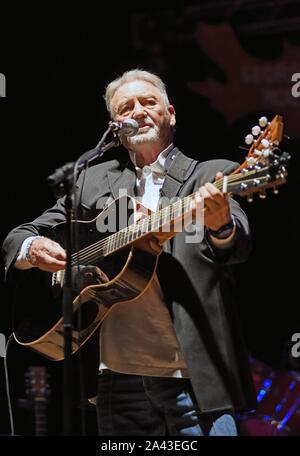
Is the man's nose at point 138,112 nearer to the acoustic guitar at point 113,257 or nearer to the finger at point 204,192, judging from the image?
the acoustic guitar at point 113,257

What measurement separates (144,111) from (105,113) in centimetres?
226

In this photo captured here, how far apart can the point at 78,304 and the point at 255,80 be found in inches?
121

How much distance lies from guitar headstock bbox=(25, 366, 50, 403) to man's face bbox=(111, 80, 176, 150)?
1.91 meters

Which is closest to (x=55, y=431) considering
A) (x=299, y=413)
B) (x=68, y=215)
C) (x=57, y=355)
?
(x=299, y=413)

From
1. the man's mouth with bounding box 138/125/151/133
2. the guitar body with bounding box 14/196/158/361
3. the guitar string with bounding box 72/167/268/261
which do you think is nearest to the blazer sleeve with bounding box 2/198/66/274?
the guitar body with bounding box 14/196/158/361

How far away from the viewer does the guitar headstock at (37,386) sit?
462cm

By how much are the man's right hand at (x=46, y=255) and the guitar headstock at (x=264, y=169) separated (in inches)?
27.8

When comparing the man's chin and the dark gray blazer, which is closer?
the dark gray blazer

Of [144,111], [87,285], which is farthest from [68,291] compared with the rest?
[144,111]

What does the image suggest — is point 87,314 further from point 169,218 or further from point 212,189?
point 212,189

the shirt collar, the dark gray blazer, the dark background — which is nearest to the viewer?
the dark gray blazer

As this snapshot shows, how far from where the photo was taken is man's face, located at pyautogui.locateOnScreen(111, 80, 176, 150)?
3213 millimetres

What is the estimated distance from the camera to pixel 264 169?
9.00 ft

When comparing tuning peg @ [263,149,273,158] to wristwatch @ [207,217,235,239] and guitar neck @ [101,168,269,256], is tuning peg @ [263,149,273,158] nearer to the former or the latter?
guitar neck @ [101,168,269,256]
